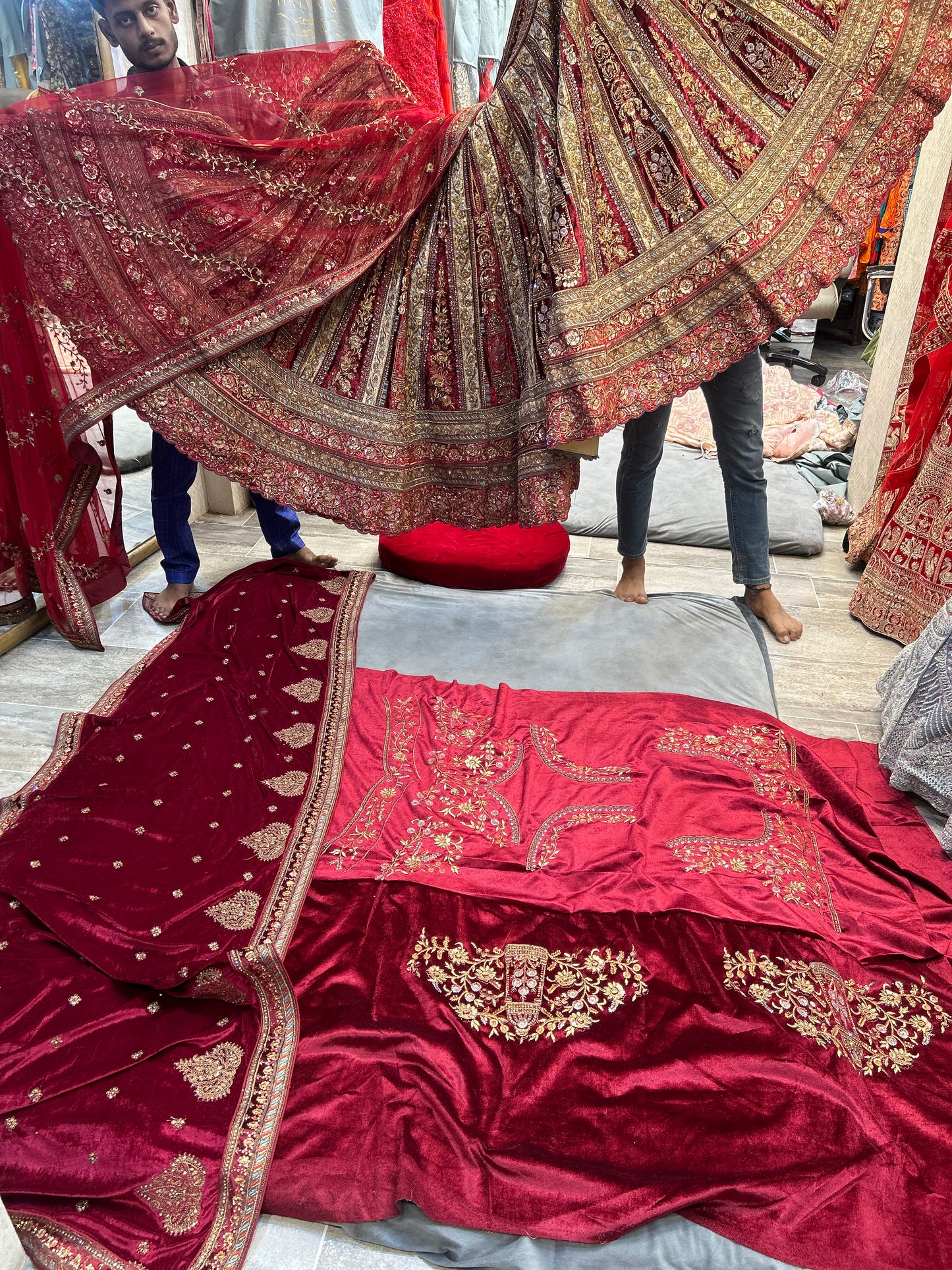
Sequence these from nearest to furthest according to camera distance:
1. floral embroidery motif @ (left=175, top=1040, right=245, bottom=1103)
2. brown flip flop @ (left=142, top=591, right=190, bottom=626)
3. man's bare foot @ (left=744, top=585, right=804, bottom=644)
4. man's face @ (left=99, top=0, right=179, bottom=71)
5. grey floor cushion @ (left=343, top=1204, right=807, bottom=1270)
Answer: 1. grey floor cushion @ (left=343, top=1204, right=807, bottom=1270)
2. floral embroidery motif @ (left=175, top=1040, right=245, bottom=1103)
3. man's face @ (left=99, top=0, right=179, bottom=71)
4. man's bare foot @ (left=744, top=585, right=804, bottom=644)
5. brown flip flop @ (left=142, top=591, right=190, bottom=626)

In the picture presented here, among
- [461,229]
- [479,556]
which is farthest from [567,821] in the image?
[461,229]

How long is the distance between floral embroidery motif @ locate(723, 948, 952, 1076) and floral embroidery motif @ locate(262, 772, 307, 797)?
2.70ft

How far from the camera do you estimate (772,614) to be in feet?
7.95

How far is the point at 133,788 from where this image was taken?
1.76m

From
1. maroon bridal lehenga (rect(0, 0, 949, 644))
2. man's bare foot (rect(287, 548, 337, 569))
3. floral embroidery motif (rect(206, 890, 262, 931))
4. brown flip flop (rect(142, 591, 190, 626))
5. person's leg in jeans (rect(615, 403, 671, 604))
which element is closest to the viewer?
floral embroidery motif (rect(206, 890, 262, 931))

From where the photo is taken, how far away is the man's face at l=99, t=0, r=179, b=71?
2012mm

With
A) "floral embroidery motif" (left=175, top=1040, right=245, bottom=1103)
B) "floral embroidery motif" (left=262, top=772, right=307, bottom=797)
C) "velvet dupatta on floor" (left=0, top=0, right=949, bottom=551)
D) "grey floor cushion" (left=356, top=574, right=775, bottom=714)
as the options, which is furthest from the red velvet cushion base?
"floral embroidery motif" (left=175, top=1040, right=245, bottom=1103)

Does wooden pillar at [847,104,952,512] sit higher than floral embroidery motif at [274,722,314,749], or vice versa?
wooden pillar at [847,104,952,512]

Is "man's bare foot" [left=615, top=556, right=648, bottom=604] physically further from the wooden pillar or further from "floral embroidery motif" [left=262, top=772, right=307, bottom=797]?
"floral embroidery motif" [left=262, top=772, right=307, bottom=797]

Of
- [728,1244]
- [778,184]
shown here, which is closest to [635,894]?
[728,1244]

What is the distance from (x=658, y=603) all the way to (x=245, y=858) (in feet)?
4.16

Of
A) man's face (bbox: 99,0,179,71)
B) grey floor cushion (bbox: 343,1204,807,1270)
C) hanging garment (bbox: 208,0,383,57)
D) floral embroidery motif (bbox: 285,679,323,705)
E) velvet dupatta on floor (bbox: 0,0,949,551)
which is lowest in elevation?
grey floor cushion (bbox: 343,1204,807,1270)

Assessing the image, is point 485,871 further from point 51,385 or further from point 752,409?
point 51,385

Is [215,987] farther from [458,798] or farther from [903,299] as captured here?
[903,299]
